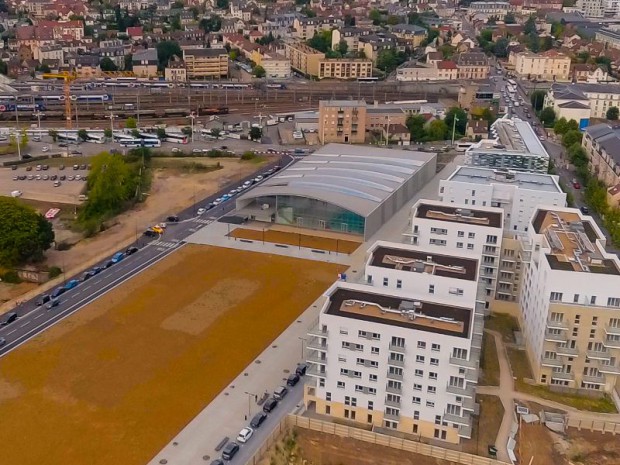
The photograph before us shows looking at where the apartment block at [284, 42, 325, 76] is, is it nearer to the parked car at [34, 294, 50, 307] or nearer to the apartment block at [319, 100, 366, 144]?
the apartment block at [319, 100, 366, 144]

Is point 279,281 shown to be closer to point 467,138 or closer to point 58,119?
point 467,138

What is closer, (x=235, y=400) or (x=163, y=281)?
(x=235, y=400)

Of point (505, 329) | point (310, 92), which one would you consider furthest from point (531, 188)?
point (310, 92)

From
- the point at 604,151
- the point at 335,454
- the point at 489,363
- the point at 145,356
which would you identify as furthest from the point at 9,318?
the point at 604,151

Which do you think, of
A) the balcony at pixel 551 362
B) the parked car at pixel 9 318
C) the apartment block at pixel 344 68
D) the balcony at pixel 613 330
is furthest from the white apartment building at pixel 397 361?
the apartment block at pixel 344 68

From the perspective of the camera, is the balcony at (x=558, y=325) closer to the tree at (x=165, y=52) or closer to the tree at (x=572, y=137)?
Answer: the tree at (x=572, y=137)

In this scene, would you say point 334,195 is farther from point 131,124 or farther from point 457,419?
point 131,124

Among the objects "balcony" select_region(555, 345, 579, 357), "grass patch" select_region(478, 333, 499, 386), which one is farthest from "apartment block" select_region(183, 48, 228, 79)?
"balcony" select_region(555, 345, 579, 357)
